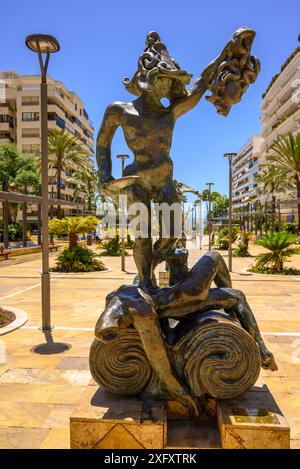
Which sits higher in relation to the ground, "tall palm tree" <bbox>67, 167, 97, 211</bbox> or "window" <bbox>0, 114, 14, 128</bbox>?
"window" <bbox>0, 114, 14, 128</bbox>

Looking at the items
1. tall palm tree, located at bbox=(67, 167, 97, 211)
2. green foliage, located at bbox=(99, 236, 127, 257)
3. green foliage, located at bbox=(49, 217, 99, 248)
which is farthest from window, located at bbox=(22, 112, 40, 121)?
green foliage, located at bbox=(49, 217, 99, 248)

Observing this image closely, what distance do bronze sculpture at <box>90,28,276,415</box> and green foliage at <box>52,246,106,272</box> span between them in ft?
35.1

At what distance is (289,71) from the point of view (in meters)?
49.5

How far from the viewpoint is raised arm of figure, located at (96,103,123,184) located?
3.62 meters

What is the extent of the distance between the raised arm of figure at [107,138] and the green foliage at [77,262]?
418 inches

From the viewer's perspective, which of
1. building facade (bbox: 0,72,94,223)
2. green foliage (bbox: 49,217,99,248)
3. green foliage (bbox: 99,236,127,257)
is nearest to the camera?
green foliage (bbox: 49,217,99,248)

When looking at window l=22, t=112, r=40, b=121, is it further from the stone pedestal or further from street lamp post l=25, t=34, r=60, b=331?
the stone pedestal

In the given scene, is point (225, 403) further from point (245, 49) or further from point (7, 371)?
point (245, 49)

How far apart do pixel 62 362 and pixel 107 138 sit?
268 cm

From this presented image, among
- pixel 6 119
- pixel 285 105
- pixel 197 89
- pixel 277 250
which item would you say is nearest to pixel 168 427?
pixel 197 89

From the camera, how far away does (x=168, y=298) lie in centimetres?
313

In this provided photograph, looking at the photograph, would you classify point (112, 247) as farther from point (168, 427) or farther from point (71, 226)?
point (168, 427)
